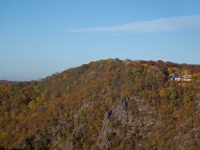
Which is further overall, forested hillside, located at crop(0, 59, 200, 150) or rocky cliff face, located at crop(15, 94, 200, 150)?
forested hillside, located at crop(0, 59, 200, 150)

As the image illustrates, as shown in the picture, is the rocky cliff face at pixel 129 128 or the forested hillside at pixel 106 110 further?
the forested hillside at pixel 106 110

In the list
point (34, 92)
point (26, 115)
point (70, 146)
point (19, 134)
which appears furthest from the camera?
point (34, 92)

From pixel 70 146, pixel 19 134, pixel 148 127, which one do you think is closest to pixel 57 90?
pixel 19 134

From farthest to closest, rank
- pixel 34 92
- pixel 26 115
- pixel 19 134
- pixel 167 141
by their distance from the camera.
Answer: pixel 34 92 → pixel 26 115 → pixel 19 134 → pixel 167 141

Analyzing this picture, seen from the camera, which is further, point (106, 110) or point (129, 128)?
point (106, 110)

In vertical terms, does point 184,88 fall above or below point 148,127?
above

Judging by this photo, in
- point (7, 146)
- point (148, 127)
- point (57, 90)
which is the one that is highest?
point (57, 90)

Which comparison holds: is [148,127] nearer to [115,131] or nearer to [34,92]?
[115,131]

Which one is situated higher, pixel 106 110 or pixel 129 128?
pixel 106 110
